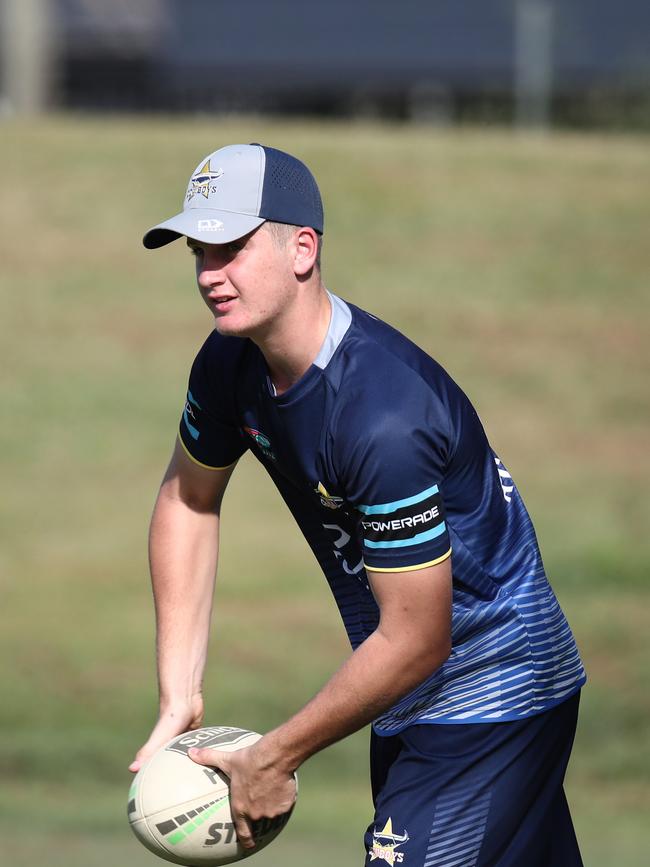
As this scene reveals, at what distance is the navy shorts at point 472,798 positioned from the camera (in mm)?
3770

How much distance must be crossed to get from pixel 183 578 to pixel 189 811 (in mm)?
732

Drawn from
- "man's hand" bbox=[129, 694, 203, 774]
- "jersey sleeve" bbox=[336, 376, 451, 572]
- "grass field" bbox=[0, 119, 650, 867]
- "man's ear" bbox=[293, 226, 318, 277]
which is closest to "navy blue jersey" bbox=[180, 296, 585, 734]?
"jersey sleeve" bbox=[336, 376, 451, 572]

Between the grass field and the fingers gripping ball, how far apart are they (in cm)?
272

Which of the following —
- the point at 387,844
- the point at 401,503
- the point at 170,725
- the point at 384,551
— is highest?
the point at 401,503

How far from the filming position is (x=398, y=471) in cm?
347

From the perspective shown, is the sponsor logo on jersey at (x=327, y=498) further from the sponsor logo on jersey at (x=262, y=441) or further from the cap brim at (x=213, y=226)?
the cap brim at (x=213, y=226)

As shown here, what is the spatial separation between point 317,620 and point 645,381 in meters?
5.87

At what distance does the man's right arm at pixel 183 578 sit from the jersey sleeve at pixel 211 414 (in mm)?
48

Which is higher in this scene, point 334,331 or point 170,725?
point 334,331

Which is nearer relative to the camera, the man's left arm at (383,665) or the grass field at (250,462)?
the man's left arm at (383,665)

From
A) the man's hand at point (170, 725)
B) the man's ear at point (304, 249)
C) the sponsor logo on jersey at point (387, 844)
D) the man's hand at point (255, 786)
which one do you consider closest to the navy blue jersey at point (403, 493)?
A: the man's ear at point (304, 249)

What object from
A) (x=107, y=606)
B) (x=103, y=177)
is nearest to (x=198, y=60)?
(x=103, y=177)

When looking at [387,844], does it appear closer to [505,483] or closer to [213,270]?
[505,483]

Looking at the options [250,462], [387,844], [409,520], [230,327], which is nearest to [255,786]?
[387,844]
